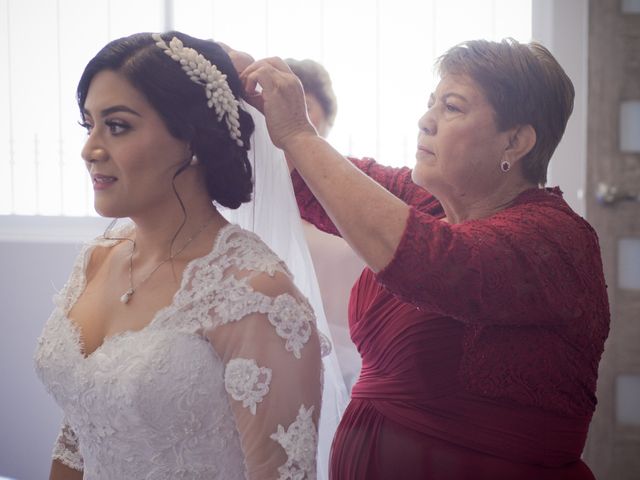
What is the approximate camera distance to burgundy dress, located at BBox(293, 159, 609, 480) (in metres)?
1.10

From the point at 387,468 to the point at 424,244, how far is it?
0.48 metres

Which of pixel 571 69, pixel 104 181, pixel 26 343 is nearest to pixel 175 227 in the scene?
pixel 104 181

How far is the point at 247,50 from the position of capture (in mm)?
3838

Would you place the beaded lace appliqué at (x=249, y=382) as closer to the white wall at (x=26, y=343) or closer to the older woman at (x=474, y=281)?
the older woman at (x=474, y=281)

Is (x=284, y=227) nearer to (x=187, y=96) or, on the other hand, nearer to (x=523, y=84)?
(x=187, y=96)

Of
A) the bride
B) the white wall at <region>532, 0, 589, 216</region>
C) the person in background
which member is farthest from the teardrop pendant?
the white wall at <region>532, 0, 589, 216</region>

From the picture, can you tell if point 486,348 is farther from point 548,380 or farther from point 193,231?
point 193,231

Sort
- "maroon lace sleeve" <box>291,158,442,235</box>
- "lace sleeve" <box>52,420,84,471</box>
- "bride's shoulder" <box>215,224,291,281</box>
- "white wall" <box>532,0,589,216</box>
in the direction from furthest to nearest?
1. "white wall" <box>532,0,589,216</box>
2. "maroon lace sleeve" <box>291,158,442,235</box>
3. "lace sleeve" <box>52,420,84,471</box>
4. "bride's shoulder" <box>215,224,291,281</box>

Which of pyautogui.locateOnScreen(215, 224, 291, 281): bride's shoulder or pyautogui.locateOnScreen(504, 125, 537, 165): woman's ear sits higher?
pyautogui.locateOnScreen(504, 125, 537, 165): woman's ear

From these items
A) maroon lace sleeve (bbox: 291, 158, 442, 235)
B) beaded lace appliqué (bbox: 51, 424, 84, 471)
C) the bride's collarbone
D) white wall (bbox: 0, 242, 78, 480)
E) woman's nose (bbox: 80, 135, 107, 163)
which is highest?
woman's nose (bbox: 80, 135, 107, 163)

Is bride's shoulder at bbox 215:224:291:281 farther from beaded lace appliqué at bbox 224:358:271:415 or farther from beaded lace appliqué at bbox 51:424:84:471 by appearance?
beaded lace appliqué at bbox 51:424:84:471

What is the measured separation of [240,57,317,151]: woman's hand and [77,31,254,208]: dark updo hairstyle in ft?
0.29

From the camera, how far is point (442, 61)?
136 centimetres

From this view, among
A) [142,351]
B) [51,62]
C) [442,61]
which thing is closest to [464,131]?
[442,61]
